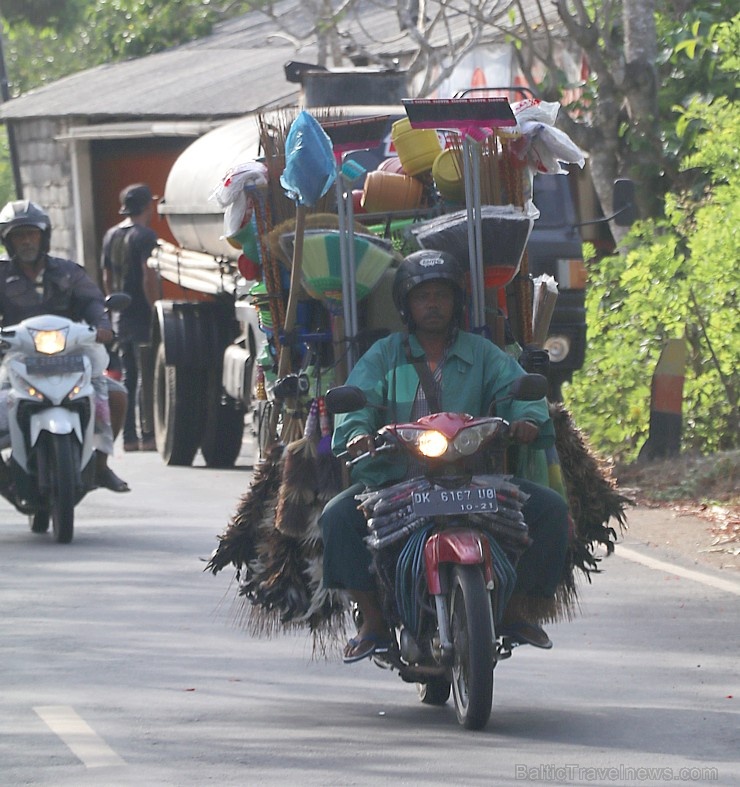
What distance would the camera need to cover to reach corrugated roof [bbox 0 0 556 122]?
2678cm

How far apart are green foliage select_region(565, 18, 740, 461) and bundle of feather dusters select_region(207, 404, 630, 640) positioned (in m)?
6.19

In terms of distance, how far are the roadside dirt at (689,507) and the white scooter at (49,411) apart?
3.24 meters

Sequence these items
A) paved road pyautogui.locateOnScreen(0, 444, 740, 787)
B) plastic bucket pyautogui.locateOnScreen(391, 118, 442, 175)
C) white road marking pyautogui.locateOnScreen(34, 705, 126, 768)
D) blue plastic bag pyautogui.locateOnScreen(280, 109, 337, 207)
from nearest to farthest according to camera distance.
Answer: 1. paved road pyautogui.locateOnScreen(0, 444, 740, 787)
2. white road marking pyautogui.locateOnScreen(34, 705, 126, 768)
3. blue plastic bag pyautogui.locateOnScreen(280, 109, 337, 207)
4. plastic bucket pyautogui.locateOnScreen(391, 118, 442, 175)

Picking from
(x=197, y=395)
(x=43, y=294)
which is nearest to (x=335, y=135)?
(x=43, y=294)

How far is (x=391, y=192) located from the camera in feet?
24.4

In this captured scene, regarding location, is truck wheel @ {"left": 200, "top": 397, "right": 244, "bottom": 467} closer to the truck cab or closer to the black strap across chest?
the truck cab

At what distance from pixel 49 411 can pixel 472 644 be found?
548 cm

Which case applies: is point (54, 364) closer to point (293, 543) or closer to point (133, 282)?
point (293, 543)

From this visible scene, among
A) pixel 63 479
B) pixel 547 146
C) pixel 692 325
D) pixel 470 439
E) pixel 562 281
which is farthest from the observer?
pixel 562 281

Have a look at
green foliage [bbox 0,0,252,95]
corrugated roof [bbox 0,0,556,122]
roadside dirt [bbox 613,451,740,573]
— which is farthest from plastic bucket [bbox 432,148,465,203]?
green foliage [bbox 0,0,252,95]

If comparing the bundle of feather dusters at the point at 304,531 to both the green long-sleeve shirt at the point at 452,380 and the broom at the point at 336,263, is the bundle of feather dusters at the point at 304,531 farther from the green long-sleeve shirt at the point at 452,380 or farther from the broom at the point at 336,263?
the broom at the point at 336,263

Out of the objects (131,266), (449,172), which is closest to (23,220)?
(449,172)

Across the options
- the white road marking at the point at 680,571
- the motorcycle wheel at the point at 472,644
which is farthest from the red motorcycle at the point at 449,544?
the white road marking at the point at 680,571

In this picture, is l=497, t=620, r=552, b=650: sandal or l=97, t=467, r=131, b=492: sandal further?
l=97, t=467, r=131, b=492: sandal
